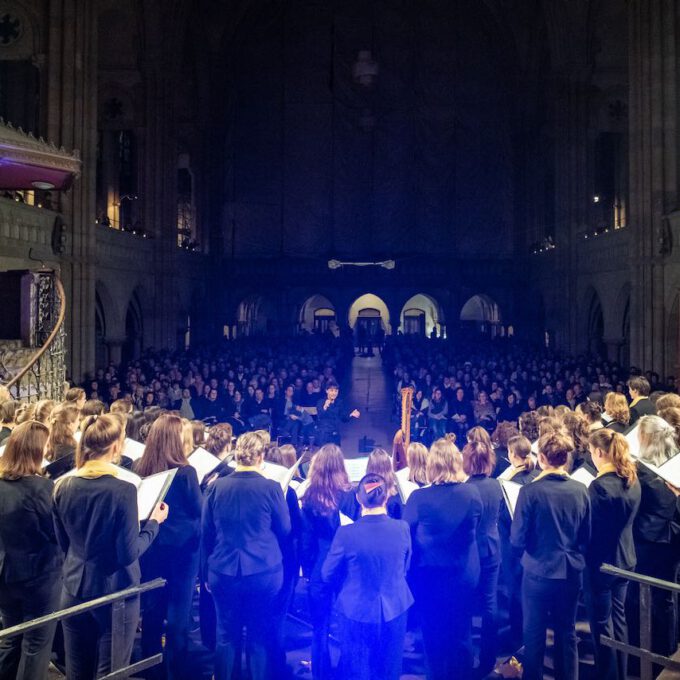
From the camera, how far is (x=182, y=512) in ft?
15.7

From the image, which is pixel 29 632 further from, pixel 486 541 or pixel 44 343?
pixel 44 343

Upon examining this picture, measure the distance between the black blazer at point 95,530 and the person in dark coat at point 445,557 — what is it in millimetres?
1815

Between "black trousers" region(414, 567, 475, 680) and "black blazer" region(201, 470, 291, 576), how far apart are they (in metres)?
1.04

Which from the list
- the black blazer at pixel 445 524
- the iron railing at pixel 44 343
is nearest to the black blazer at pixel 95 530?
the black blazer at pixel 445 524

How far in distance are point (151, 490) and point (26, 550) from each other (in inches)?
32.2

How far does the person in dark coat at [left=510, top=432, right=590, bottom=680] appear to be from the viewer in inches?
171

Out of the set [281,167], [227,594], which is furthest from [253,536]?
[281,167]

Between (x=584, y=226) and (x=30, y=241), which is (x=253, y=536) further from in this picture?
(x=584, y=226)

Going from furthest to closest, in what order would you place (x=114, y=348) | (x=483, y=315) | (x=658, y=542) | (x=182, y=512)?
(x=483, y=315), (x=114, y=348), (x=658, y=542), (x=182, y=512)

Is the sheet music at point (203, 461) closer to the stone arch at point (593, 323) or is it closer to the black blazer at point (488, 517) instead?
the black blazer at point (488, 517)

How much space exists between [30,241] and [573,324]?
57.4 ft

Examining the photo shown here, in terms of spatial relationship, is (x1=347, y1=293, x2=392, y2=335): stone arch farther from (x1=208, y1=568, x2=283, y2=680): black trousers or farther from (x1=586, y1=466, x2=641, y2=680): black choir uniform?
(x1=208, y1=568, x2=283, y2=680): black trousers

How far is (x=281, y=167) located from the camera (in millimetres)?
31984

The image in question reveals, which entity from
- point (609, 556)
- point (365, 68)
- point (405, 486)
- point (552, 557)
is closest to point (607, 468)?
point (609, 556)
